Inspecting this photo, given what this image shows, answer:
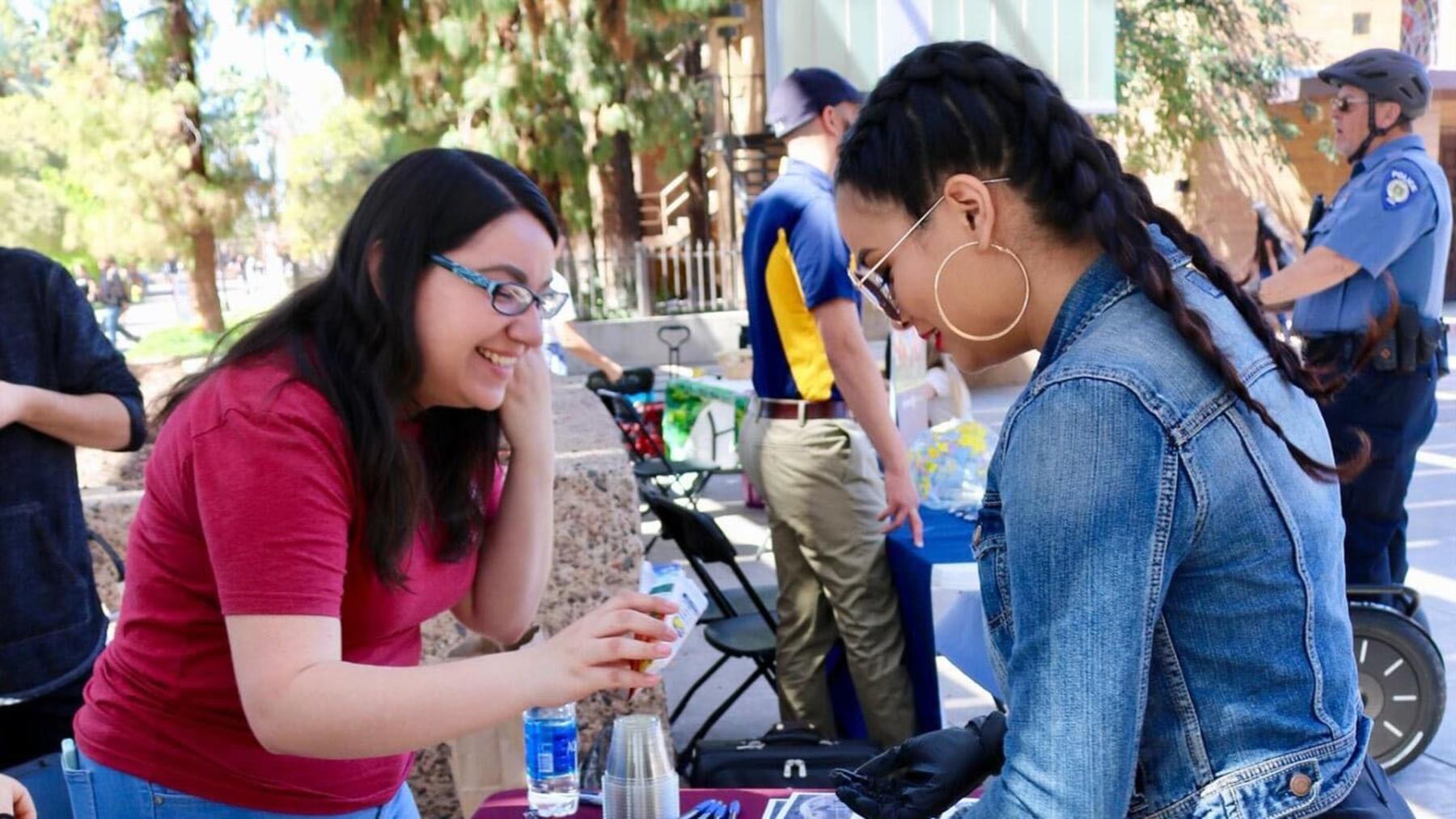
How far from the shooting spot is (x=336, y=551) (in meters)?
1.45

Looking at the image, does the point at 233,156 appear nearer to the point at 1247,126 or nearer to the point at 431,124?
the point at 431,124

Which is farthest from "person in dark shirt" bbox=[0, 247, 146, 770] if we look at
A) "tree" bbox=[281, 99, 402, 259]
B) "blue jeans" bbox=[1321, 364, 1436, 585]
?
"tree" bbox=[281, 99, 402, 259]

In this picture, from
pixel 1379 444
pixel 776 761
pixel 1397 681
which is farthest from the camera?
pixel 1379 444

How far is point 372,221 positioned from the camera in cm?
164

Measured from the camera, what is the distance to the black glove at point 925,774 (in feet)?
4.66

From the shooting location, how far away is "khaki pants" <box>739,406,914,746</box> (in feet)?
13.4

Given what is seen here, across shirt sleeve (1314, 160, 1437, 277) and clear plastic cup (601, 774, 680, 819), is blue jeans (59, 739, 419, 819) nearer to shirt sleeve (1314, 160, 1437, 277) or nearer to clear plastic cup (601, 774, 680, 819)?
clear plastic cup (601, 774, 680, 819)

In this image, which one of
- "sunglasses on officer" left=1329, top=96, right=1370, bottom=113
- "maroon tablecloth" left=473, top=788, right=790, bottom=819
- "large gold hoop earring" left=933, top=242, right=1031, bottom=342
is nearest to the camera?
"large gold hoop earring" left=933, top=242, right=1031, bottom=342

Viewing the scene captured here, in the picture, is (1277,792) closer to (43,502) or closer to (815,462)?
(43,502)

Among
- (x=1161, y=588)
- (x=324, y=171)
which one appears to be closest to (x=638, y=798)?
(x=1161, y=588)

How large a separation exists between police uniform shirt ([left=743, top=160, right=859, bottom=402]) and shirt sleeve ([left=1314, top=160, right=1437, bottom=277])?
5.41ft

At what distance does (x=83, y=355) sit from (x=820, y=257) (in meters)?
2.13

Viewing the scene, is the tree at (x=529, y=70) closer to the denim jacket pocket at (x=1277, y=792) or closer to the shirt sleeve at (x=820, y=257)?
the shirt sleeve at (x=820, y=257)

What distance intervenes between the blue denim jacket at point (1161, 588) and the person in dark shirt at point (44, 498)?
5.56ft
